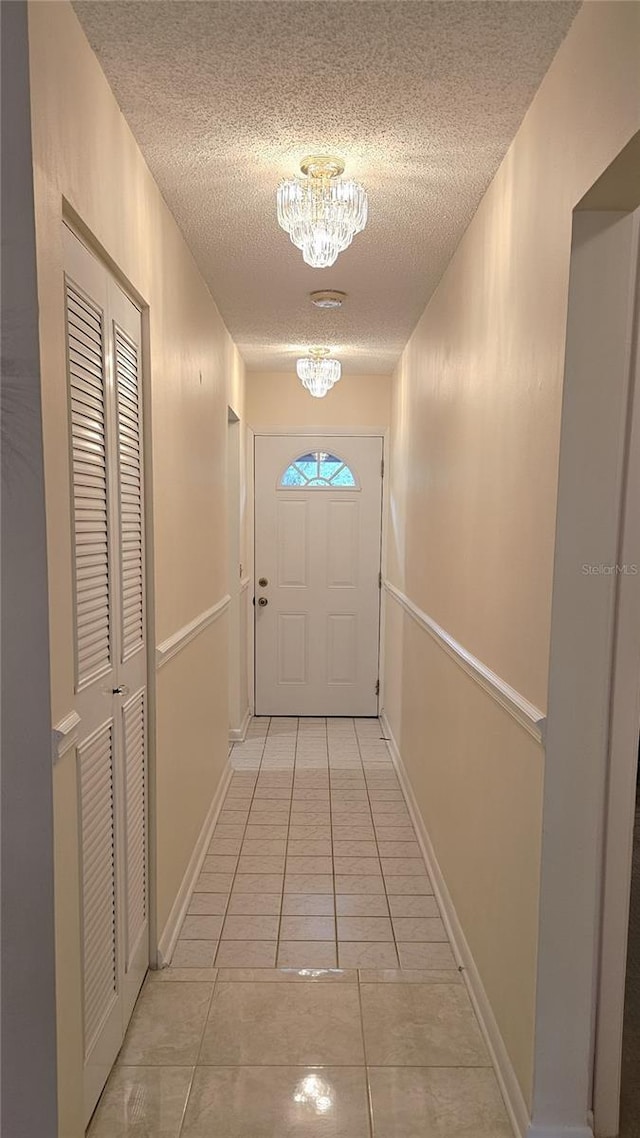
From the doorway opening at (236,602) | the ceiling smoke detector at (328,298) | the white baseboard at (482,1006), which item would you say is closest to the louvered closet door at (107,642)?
the white baseboard at (482,1006)

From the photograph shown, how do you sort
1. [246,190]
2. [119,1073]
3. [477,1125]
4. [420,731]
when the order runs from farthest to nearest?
[420,731] → [246,190] → [119,1073] → [477,1125]

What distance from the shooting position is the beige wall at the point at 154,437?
135cm

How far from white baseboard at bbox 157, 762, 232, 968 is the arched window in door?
7.16 ft

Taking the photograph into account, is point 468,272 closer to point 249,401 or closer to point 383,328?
point 383,328

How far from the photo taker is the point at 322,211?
6.46ft

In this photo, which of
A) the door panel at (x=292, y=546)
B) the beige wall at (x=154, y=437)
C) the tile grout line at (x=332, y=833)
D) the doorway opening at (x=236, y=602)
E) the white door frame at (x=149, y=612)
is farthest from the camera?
the door panel at (x=292, y=546)

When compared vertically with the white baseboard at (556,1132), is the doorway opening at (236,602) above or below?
above

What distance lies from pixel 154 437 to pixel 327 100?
3.26 ft

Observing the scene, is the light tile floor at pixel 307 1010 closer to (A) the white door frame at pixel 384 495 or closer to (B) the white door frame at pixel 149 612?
(B) the white door frame at pixel 149 612

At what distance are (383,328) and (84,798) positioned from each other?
2874 millimetres

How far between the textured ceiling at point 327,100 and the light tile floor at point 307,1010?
2359 mm

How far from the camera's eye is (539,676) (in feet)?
5.31

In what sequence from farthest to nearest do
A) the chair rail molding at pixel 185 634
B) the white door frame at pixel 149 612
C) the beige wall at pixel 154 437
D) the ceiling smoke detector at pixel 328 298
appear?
1. the ceiling smoke detector at pixel 328 298
2. the chair rail molding at pixel 185 634
3. the white door frame at pixel 149 612
4. the beige wall at pixel 154 437

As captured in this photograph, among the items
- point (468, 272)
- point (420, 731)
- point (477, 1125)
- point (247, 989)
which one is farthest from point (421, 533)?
point (477, 1125)
